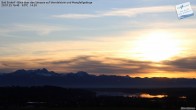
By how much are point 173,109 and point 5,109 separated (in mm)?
24338

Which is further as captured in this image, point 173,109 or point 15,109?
point 15,109

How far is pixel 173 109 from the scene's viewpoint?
188 feet

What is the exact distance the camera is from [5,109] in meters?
65.4

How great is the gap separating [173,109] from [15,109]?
2420 centimetres

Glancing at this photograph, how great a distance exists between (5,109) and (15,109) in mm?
2440

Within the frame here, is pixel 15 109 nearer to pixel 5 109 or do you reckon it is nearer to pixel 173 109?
pixel 5 109

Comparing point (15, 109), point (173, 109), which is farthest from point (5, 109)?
point (173, 109)

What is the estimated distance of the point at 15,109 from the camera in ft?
222

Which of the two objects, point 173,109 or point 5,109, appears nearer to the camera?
point 173,109
